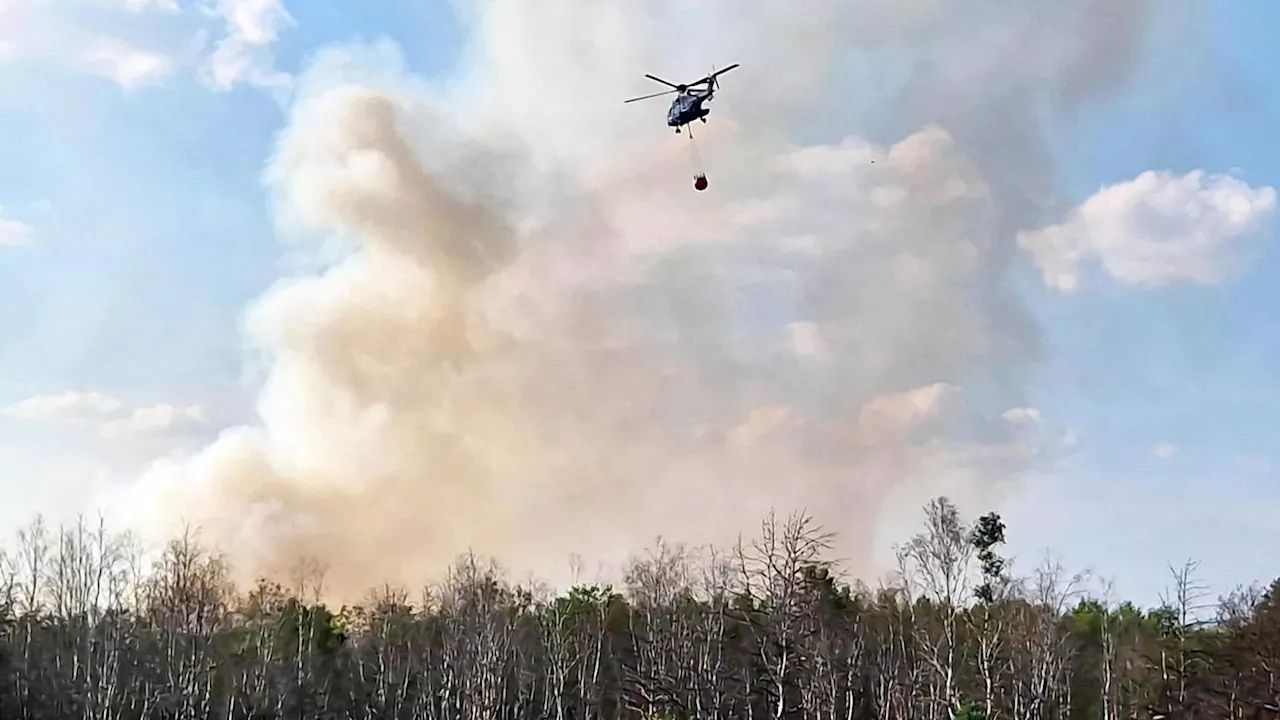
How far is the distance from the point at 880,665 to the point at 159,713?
113 feet

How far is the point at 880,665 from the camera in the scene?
211 feet

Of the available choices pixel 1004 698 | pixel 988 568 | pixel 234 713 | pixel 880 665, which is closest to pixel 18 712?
pixel 234 713

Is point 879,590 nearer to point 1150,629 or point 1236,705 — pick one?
point 1150,629

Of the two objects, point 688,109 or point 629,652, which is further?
point 629,652

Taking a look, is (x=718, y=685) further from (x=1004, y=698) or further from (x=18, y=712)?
(x=18, y=712)

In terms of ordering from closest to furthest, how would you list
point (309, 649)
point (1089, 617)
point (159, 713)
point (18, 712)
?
1. point (18, 712)
2. point (159, 713)
3. point (309, 649)
4. point (1089, 617)

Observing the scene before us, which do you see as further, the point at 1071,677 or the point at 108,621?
the point at 1071,677

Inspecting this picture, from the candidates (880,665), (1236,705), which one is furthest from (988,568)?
(1236,705)

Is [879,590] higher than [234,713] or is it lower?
higher

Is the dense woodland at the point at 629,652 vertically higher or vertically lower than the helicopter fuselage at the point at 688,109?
lower

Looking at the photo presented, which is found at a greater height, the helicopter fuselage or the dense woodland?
the helicopter fuselage

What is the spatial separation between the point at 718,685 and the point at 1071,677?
17504mm

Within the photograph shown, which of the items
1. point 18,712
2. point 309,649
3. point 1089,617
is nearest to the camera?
point 18,712

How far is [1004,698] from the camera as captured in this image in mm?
62375
